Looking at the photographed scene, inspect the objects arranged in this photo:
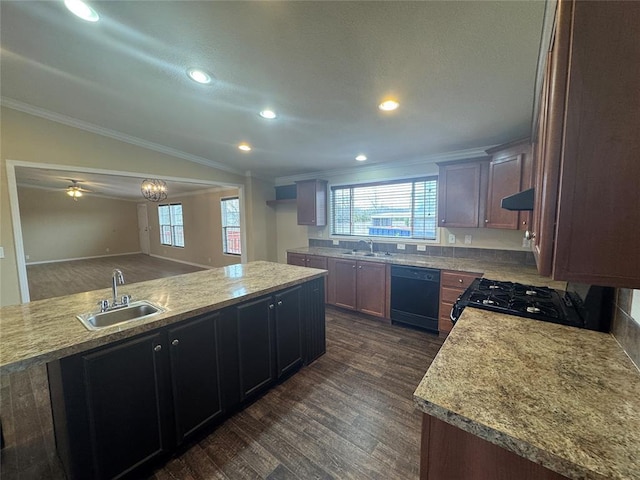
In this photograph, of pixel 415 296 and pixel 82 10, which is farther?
pixel 415 296

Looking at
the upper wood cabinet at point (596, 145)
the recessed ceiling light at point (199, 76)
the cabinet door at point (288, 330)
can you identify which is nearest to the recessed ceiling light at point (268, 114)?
the recessed ceiling light at point (199, 76)

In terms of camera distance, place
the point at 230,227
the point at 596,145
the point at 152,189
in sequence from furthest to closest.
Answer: the point at 230,227 → the point at 152,189 → the point at 596,145

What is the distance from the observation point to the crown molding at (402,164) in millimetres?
3342

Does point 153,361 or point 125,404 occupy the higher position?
point 153,361

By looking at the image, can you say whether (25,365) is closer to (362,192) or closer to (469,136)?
(469,136)

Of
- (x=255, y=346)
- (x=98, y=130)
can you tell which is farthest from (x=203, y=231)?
(x=255, y=346)

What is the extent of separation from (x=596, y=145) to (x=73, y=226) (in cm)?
1334

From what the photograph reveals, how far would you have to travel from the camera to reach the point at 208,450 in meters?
1.66

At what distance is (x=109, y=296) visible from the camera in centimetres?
194

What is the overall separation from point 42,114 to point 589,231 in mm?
4998

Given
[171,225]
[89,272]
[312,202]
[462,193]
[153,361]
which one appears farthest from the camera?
[171,225]

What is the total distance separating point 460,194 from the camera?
A: 321cm

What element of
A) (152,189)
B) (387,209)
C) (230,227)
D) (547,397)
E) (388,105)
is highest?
(388,105)

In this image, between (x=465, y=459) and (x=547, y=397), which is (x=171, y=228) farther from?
(x=547, y=397)
